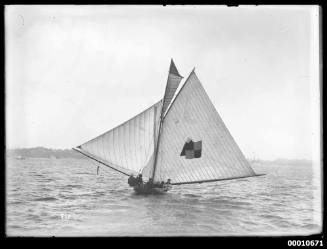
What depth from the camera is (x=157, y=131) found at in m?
20.7

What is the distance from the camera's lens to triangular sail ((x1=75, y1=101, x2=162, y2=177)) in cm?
1895

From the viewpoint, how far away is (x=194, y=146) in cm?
1966

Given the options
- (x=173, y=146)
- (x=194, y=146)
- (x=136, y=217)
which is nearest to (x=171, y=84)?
(x=173, y=146)

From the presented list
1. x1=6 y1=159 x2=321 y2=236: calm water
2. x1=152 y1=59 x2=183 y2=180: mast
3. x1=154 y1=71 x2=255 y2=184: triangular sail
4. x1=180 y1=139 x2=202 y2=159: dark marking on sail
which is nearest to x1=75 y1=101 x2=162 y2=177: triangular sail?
x1=152 y1=59 x2=183 y2=180: mast

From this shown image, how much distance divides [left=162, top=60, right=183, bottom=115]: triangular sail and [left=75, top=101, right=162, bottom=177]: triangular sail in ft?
1.44

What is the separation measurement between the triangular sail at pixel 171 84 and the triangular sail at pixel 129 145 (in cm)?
44

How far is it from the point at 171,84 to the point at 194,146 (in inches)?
140

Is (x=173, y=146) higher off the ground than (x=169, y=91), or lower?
lower

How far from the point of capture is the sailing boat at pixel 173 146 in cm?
1908

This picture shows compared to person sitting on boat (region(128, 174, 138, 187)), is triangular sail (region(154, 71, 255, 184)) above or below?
above
